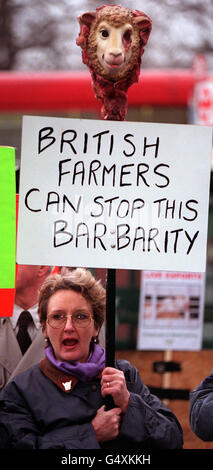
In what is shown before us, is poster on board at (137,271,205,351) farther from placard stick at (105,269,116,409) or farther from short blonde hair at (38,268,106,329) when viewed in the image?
placard stick at (105,269,116,409)

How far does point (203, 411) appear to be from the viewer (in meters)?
2.04

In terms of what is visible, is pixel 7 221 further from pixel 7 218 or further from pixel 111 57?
pixel 111 57

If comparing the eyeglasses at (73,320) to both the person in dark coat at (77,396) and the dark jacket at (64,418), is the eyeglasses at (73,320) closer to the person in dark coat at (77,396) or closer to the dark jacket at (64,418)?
the person in dark coat at (77,396)

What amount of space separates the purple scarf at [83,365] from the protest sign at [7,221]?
0.25 m

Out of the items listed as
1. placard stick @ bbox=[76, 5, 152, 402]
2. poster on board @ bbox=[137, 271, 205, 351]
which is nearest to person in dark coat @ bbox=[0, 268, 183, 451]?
placard stick @ bbox=[76, 5, 152, 402]

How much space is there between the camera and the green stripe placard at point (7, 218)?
201 centimetres

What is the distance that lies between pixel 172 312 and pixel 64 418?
3.06 meters

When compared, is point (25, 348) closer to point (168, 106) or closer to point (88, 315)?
point (88, 315)

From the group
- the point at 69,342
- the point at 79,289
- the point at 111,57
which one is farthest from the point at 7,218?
the point at 111,57

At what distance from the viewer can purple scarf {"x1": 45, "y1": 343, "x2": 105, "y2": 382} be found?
194 centimetres

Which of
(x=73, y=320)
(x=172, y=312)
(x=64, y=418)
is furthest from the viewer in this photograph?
(x=172, y=312)

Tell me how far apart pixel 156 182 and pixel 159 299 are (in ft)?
10.3
